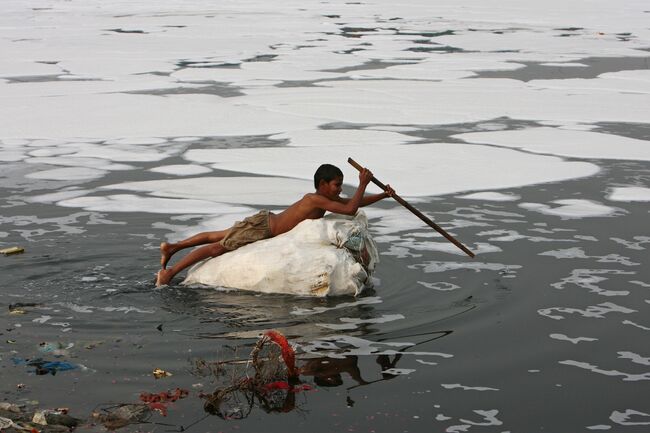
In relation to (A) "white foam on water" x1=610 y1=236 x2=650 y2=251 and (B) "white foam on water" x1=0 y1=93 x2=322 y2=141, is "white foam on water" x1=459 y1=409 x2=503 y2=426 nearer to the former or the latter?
(A) "white foam on water" x1=610 y1=236 x2=650 y2=251

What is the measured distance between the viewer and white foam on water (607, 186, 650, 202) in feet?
32.4

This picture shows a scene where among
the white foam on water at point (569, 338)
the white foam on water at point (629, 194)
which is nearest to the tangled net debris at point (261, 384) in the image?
the white foam on water at point (569, 338)

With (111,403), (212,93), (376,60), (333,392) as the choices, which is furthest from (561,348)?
(376,60)

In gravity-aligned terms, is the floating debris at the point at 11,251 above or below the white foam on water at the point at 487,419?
below

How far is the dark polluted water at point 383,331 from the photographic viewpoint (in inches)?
202

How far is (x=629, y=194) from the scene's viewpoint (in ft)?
33.0

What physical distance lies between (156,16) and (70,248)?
26.1 metres

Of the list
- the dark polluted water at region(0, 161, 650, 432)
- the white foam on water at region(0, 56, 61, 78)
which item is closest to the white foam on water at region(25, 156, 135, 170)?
the dark polluted water at region(0, 161, 650, 432)

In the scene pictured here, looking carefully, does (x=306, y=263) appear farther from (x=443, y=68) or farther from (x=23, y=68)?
(x=23, y=68)

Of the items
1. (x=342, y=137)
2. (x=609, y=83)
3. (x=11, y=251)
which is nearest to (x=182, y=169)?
(x=342, y=137)

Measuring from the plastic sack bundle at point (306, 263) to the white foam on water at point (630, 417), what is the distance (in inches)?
91.3

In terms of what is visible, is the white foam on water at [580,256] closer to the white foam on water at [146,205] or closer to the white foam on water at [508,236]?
the white foam on water at [508,236]

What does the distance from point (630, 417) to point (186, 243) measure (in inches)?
144

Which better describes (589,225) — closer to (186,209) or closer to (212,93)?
(186,209)
